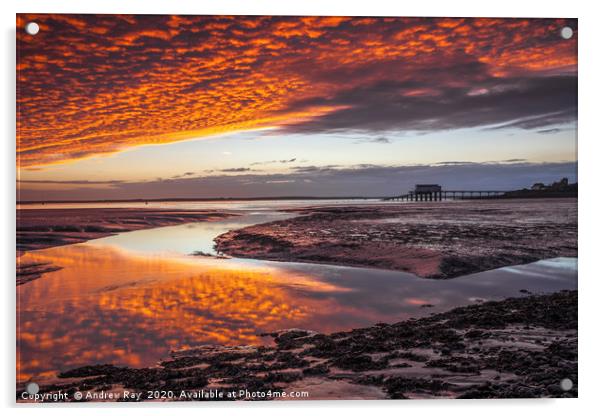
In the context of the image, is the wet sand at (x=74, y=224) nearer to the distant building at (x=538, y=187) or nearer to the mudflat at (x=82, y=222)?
the mudflat at (x=82, y=222)

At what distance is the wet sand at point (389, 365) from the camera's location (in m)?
4.00

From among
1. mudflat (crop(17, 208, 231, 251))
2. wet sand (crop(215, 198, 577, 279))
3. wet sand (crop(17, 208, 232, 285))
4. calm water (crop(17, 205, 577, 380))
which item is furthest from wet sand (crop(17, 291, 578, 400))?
mudflat (crop(17, 208, 231, 251))

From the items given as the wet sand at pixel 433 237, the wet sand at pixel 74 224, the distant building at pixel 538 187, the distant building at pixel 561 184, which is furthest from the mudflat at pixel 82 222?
the distant building at pixel 561 184

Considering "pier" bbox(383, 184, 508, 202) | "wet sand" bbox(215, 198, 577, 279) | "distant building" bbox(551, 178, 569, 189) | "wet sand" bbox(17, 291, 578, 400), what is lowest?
"wet sand" bbox(17, 291, 578, 400)

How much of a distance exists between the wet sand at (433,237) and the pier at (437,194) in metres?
0.15

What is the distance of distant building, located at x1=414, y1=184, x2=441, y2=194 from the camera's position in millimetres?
5219

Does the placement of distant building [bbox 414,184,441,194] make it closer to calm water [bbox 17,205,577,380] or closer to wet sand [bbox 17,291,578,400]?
calm water [bbox 17,205,577,380]

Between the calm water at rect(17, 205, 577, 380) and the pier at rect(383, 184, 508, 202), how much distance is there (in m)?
0.90

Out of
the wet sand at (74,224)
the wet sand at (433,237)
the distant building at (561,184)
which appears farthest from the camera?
the wet sand at (433,237)

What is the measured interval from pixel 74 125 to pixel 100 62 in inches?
29.2
